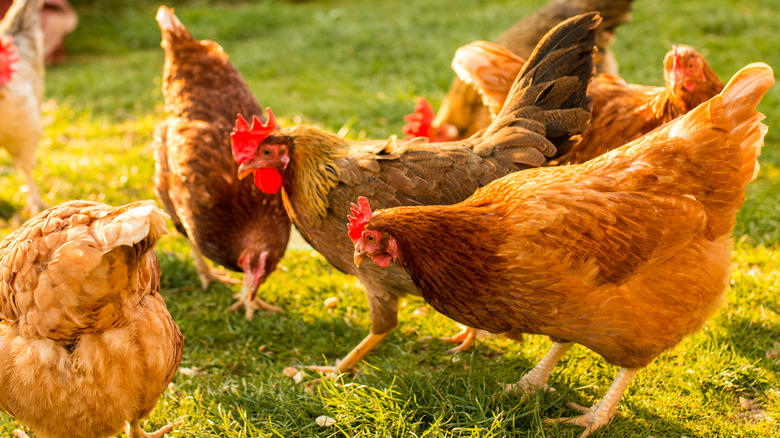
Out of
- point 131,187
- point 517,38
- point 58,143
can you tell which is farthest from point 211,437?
point 58,143

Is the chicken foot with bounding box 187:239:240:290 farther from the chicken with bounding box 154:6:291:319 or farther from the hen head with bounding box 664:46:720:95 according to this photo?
the hen head with bounding box 664:46:720:95

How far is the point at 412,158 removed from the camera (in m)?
3.07

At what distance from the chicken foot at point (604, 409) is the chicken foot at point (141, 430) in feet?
5.68

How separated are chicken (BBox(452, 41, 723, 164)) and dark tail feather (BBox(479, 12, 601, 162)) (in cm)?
36

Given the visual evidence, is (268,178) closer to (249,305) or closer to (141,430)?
(249,305)

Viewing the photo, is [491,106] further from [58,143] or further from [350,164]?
[58,143]

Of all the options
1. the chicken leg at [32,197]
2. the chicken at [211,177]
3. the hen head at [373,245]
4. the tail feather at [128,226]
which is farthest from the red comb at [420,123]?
the chicken leg at [32,197]

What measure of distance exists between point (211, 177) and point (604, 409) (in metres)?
2.46

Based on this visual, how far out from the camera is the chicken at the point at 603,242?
2.43 metres

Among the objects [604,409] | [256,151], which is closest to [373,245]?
[256,151]

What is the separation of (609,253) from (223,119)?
2585 mm

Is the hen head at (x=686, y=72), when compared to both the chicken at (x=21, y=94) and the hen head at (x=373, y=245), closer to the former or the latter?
the hen head at (x=373, y=245)

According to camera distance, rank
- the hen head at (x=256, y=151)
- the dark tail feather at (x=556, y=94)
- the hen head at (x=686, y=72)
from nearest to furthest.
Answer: the dark tail feather at (x=556, y=94) < the hen head at (x=256, y=151) < the hen head at (x=686, y=72)

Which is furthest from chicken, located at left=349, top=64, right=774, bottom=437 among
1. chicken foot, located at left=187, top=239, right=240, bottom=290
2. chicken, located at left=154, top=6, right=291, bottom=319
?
chicken foot, located at left=187, top=239, right=240, bottom=290
